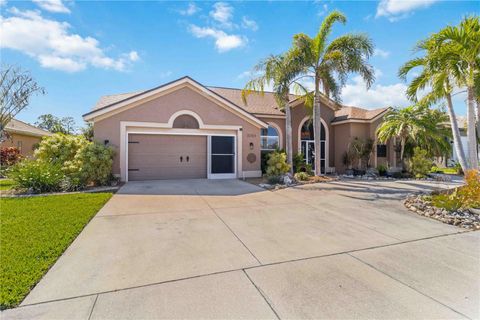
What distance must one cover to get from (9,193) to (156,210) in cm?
691

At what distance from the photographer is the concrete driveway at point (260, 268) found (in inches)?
106

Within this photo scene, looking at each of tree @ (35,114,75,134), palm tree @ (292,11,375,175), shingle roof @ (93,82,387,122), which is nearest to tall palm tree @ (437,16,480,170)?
palm tree @ (292,11,375,175)

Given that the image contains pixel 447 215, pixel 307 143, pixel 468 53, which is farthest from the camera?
pixel 307 143

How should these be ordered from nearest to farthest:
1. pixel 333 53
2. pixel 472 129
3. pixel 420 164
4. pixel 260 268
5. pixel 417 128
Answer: pixel 260 268 < pixel 472 129 < pixel 333 53 < pixel 417 128 < pixel 420 164

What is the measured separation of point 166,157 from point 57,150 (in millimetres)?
4955

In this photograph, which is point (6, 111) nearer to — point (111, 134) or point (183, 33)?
point (111, 134)

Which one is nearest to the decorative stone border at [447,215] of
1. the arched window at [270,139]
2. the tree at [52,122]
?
the arched window at [270,139]

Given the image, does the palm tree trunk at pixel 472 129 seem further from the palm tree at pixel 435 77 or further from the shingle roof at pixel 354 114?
the shingle roof at pixel 354 114

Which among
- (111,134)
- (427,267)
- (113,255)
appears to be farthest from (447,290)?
(111,134)

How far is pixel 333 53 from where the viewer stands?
12.3 meters

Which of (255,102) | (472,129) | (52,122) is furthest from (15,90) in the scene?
(52,122)

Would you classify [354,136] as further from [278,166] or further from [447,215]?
[447,215]

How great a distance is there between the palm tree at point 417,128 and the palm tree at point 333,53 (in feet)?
15.3

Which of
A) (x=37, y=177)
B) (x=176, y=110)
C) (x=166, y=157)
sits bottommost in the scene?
(x=37, y=177)
